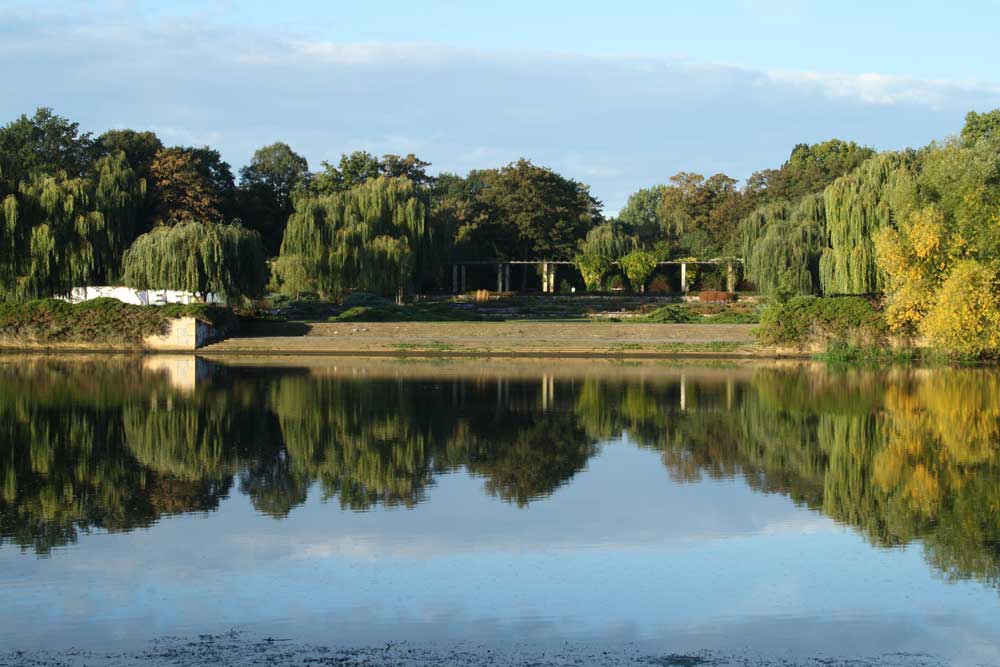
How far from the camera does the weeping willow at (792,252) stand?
49.0m

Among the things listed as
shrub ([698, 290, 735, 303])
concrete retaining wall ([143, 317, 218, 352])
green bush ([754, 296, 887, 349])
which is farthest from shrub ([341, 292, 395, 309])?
shrub ([698, 290, 735, 303])

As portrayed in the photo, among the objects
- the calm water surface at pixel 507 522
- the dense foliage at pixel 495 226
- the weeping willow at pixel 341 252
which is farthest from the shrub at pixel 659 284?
the calm water surface at pixel 507 522

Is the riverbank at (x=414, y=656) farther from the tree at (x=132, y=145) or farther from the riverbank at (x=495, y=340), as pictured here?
the tree at (x=132, y=145)

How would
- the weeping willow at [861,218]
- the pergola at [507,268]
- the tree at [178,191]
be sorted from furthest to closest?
1. the pergola at [507,268]
2. the tree at [178,191]
3. the weeping willow at [861,218]

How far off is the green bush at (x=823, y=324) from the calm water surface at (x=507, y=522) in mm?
13780

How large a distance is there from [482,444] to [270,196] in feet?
188

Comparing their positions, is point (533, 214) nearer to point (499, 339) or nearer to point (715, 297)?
point (715, 297)

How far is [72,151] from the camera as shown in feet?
221

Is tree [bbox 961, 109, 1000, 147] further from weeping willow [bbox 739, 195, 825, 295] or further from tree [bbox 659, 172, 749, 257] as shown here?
weeping willow [bbox 739, 195, 825, 295]

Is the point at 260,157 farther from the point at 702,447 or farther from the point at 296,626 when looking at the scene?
the point at 296,626

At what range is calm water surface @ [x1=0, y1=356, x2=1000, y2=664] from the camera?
850 centimetres

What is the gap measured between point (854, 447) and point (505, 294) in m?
47.3

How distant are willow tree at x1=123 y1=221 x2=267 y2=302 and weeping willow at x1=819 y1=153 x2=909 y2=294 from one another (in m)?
21.7

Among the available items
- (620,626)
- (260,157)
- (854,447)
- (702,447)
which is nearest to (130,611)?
(620,626)
